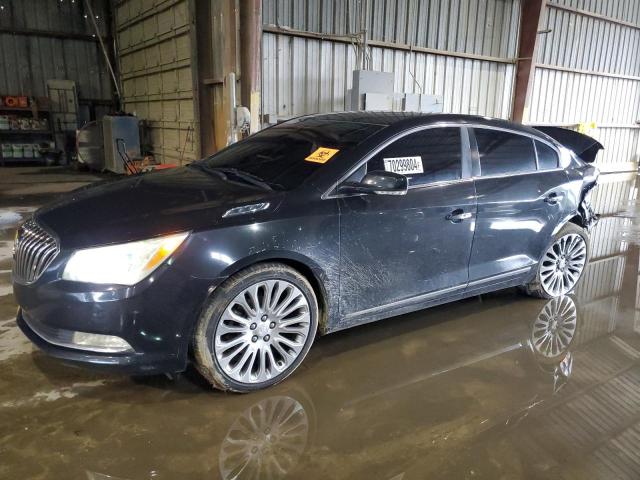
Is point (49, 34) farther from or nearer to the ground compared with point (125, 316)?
farther from the ground

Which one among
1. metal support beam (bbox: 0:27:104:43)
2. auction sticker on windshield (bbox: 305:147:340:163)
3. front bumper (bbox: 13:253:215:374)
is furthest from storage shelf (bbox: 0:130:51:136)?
auction sticker on windshield (bbox: 305:147:340:163)

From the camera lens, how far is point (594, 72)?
43.9 ft

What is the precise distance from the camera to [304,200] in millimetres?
2535

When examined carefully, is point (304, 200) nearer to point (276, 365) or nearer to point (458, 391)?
point (276, 365)

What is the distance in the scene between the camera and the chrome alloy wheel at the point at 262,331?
2402 millimetres

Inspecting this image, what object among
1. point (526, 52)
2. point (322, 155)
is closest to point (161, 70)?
point (526, 52)

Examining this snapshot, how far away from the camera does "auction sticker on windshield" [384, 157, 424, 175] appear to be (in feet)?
9.38

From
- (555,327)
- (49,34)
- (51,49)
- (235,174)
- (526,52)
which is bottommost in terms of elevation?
(555,327)

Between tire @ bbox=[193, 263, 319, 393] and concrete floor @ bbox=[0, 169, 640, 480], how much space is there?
130 millimetres

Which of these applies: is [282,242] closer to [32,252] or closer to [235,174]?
[235,174]

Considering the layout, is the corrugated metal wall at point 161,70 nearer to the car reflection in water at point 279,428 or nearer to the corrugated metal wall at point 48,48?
the corrugated metal wall at point 48,48

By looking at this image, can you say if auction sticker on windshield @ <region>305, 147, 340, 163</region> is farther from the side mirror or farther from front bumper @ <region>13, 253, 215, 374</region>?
front bumper @ <region>13, 253, 215, 374</region>

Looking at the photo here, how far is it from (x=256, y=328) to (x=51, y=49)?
51.4ft

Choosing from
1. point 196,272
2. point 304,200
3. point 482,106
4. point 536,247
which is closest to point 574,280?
point 536,247
